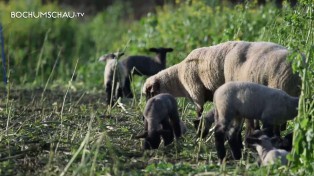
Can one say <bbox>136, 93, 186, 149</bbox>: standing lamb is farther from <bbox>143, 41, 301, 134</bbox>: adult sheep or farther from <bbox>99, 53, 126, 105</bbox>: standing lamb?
<bbox>99, 53, 126, 105</bbox>: standing lamb

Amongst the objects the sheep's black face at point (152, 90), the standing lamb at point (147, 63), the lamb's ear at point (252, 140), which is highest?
the standing lamb at point (147, 63)

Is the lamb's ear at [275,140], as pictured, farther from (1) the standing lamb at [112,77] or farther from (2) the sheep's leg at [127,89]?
(2) the sheep's leg at [127,89]

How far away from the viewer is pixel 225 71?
34.0ft

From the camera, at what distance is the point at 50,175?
757 cm

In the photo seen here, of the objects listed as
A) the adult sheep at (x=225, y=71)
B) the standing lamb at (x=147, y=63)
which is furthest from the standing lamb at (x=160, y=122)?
the standing lamb at (x=147, y=63)

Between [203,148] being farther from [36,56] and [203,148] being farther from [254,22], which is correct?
[36,56]

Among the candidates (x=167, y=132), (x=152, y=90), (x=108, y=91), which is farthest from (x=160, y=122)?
(x=108, y=91)

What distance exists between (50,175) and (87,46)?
14.6 m

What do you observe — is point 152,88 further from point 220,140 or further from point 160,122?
point 220,140

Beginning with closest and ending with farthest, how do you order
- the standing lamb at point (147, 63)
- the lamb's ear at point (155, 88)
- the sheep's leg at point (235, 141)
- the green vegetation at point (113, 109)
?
the green vegetation at point (113, 109), the sheep's leg at point (235, 141), the lamb's ear at point (155, 88), the standing lamb at point (147, 63)

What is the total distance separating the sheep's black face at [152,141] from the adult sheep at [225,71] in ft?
4.65

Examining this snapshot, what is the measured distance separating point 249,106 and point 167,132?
3.84ft

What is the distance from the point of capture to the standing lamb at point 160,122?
900 centimetres

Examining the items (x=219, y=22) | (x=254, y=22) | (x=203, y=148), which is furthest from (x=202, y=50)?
(x=219, y=22)
